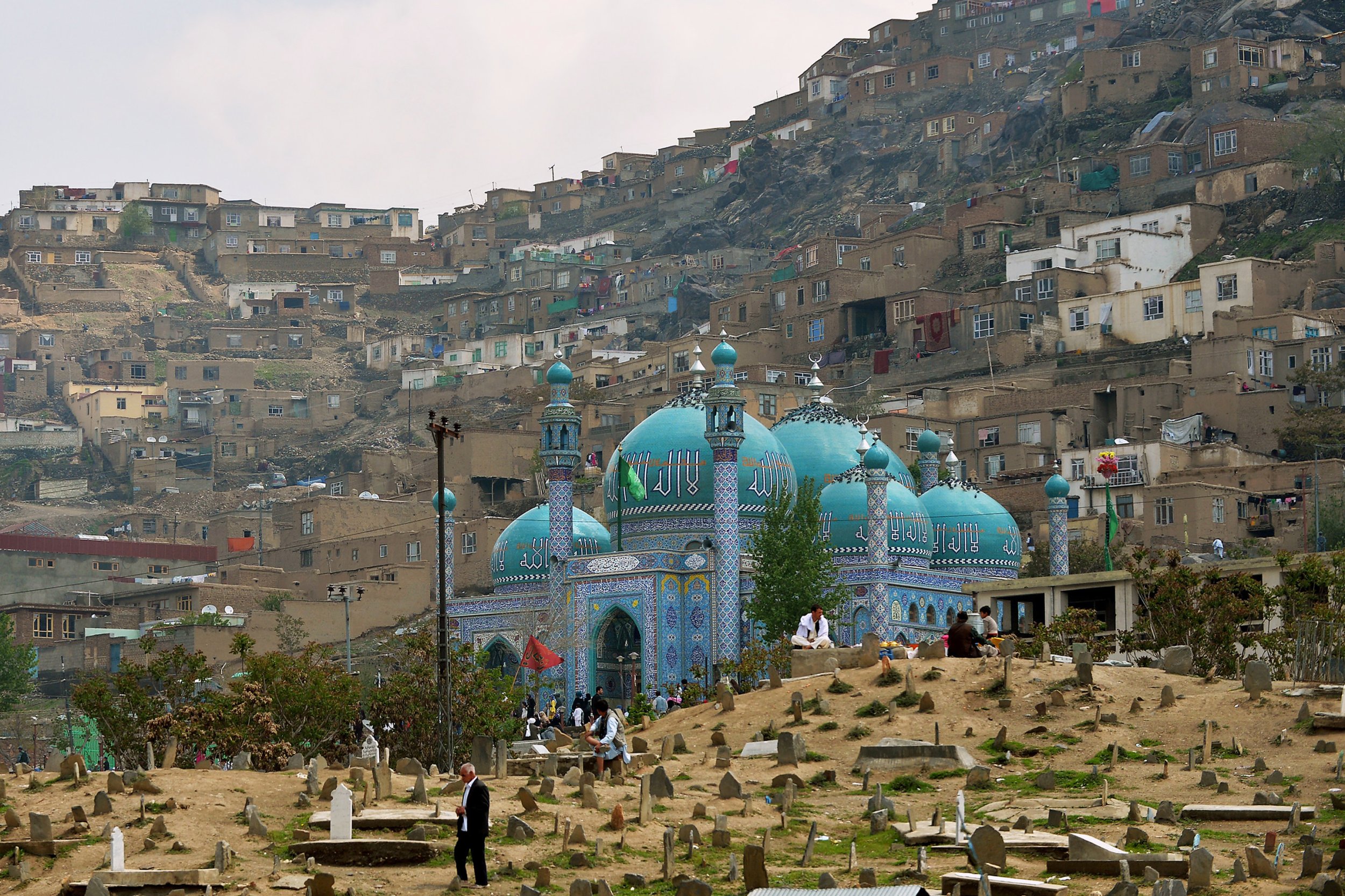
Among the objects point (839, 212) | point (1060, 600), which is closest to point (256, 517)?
point (839, 212)

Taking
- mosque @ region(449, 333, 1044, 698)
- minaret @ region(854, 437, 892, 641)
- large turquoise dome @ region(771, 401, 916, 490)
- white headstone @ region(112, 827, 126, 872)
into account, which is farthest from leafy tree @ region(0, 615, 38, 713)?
white headstone @ region(112, 827, 126, 872)

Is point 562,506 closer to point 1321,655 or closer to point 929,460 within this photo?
point 929,460

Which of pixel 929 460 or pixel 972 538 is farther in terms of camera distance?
pixel 929 460

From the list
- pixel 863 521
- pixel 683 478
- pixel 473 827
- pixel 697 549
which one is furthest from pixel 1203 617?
pixel 473 827

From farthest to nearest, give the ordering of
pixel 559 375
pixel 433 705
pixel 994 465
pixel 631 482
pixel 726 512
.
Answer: pixel 994 465, pixel 559 375, pixel 631 482, pixel 726 512, pixel 433 705

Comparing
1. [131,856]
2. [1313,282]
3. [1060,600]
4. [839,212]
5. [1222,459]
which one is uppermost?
[839,212]

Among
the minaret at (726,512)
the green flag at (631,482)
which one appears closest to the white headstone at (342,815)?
the minaret at (726,512)

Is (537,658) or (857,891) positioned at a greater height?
(537,658)

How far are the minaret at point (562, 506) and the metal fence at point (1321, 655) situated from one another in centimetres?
1790

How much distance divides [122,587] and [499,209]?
54025 mm

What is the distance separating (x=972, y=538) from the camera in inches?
1959

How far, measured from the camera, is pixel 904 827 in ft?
76.6

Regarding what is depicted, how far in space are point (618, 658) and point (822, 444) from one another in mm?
7360

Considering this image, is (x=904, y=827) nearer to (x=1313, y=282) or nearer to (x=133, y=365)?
(x=1313, y=282)
